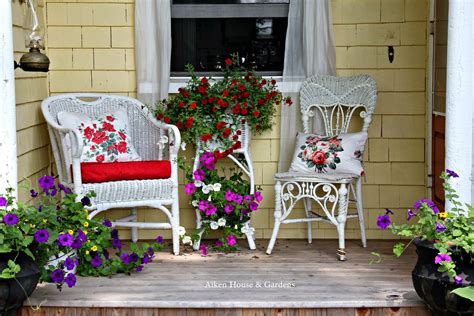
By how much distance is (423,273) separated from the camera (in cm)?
369

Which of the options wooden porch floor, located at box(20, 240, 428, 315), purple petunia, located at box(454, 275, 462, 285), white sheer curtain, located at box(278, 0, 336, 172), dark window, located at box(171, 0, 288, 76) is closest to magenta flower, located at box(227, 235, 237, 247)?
wooden porch floor, located at box(20, 240, 428, 315)

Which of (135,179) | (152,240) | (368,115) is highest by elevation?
(368,115)

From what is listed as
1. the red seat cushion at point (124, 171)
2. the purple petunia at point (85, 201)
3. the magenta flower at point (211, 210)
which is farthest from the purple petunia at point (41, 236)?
the magenta flower at point (211, 210)

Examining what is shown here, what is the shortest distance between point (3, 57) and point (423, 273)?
2123 millimetres

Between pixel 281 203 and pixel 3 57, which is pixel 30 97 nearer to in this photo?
pixel 3 57

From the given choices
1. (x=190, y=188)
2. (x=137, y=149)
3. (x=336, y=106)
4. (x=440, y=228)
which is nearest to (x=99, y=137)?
(x=137, y=149)

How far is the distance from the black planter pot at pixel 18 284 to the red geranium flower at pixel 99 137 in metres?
1.45

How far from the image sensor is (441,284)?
3617 mm

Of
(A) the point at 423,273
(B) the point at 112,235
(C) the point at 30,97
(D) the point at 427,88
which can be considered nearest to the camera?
(A) the point at 423,273

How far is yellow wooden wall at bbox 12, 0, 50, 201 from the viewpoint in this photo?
478 centimetres

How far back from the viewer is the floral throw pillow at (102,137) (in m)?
5.11

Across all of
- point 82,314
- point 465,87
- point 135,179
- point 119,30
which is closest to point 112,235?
point 135,179

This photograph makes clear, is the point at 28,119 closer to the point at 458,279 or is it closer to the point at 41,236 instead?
the point at 41,236

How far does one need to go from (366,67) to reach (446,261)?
7.42 ft
